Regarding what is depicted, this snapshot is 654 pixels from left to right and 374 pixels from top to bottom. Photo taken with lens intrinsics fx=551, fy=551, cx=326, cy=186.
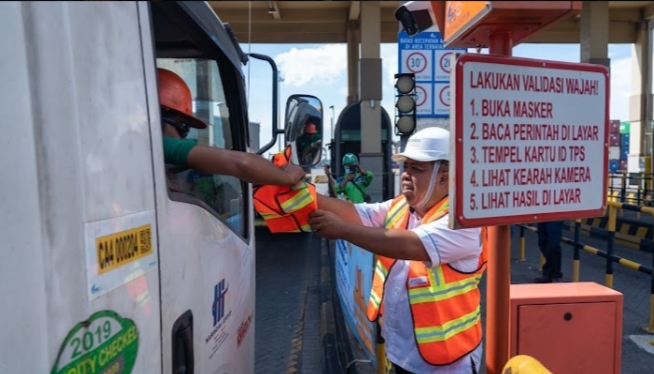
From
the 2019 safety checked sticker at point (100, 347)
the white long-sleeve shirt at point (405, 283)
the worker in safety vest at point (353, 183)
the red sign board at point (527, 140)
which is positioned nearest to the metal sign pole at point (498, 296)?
the white long-sleeve shirt at point (405, 283)

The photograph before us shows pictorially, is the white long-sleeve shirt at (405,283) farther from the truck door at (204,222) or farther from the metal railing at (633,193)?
the metal railing at (633,193)

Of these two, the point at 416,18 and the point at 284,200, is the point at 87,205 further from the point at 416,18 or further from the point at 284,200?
the point at 416,18

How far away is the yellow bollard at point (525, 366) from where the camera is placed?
5.64ft

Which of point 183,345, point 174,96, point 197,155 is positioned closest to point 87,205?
point 197,155

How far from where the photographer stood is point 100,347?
1229 mm

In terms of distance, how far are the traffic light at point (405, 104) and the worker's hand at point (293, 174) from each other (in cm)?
603

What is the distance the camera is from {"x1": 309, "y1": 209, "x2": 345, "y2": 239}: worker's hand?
2.10 m

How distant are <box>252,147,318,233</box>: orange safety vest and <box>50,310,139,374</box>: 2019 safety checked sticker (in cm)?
75

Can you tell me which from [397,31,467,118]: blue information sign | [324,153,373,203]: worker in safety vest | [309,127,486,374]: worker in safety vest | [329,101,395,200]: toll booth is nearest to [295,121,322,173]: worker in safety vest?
[309,127,486,374]: worker in safety vest

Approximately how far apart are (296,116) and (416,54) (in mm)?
6332

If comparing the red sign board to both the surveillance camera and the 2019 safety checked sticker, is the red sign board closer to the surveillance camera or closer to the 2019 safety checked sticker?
the surveillance camera

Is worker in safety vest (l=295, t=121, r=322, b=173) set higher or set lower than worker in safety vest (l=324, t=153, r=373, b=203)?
higher

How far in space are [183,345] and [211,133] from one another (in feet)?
3.59

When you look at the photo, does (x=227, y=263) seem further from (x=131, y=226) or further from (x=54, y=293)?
(x=54, y=293)
